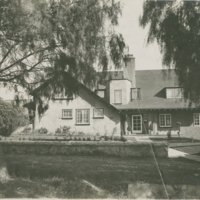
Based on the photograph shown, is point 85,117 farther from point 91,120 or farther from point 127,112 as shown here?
point 127,112

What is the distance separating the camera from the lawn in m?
8.27

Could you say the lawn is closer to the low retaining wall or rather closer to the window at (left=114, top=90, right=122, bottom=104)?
the low retaining wall

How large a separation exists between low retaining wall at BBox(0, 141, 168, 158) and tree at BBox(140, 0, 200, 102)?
23.5 ft

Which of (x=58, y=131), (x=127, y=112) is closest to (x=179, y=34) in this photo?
(x=58, y=131)

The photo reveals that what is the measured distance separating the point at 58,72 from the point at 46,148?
745 cm

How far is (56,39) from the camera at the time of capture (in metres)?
10.7

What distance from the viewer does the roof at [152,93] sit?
35125 mm

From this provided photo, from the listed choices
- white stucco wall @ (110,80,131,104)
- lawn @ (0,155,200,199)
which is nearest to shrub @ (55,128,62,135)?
white stucco wall @ (110,80,131,104)

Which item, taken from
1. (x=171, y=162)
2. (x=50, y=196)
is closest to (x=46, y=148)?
(x=171, y=162)

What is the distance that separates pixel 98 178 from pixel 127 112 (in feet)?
81.0

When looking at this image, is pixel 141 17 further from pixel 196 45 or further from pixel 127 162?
pixel 127 162

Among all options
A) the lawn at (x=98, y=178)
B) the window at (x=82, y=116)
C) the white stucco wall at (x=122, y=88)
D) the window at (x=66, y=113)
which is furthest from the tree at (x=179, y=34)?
the white stucco wall at (x=122, y=88)

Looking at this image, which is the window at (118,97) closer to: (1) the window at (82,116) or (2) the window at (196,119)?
(1) the window at (82,116)

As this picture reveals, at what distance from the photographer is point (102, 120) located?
33562mm
